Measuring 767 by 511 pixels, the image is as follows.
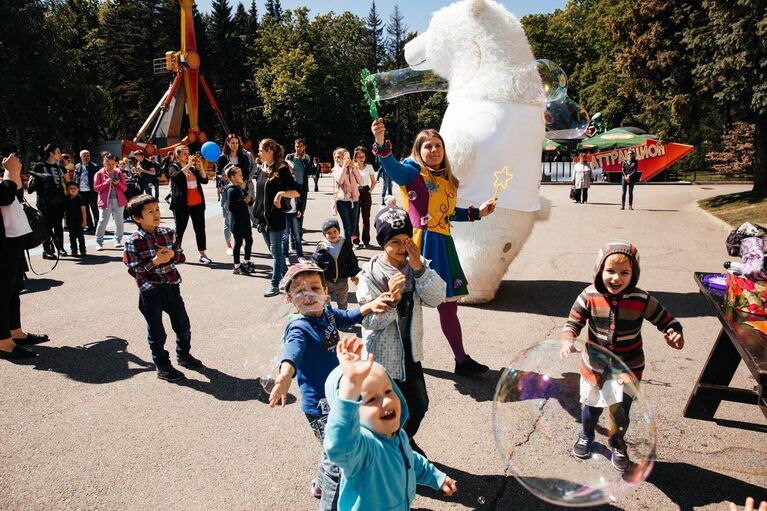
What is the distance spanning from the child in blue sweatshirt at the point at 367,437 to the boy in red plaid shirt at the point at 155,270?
9.69 ft

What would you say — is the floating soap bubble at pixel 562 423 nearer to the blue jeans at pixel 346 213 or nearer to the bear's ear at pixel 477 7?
the bear's ear at pixel 477 7

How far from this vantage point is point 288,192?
6.56 m

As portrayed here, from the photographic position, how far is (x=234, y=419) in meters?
3.82

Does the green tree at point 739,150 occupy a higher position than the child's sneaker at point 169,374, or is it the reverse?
the green tree at point 739,150

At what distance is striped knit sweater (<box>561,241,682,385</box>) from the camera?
291 cm

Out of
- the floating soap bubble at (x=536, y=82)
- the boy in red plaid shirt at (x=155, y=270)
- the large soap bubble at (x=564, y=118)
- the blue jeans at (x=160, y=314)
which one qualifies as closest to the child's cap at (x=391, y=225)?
the boy in red plaid shirt at (x=155, y=270)

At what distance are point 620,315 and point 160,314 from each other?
11.5 feet

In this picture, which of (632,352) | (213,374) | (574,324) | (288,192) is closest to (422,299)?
(574,324)

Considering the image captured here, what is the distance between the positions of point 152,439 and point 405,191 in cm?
258

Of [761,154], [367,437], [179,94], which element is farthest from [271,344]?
[179,94]

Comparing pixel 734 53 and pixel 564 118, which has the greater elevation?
pixel 734 53

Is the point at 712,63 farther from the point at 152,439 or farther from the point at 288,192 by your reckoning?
the point at 152,439

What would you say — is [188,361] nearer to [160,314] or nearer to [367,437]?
[160,314]

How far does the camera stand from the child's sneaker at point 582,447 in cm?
253
